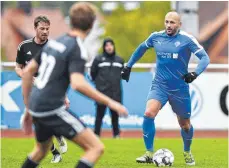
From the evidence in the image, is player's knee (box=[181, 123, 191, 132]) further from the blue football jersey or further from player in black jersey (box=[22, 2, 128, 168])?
player in black jersey (box=[22, 2, 128, 168])

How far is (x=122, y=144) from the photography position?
1795 centimetres

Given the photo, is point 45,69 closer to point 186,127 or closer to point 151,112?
point 151,112

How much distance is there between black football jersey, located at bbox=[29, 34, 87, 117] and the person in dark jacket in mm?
10044

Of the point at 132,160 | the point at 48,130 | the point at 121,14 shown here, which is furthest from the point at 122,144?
the point at 121,14

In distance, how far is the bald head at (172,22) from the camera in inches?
514

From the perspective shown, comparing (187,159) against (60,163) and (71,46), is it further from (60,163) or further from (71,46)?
(71,46)

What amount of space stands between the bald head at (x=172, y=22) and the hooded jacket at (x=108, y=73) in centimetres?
589

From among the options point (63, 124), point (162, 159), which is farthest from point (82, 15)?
point (162, 159)

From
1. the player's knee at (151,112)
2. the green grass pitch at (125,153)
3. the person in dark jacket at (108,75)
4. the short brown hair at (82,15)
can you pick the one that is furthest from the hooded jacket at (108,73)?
the short brown hair at (82,15)

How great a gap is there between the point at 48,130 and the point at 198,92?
1250 centimetres

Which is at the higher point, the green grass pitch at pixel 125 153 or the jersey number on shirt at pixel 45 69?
the jersey number on shirt at pixel 45 69

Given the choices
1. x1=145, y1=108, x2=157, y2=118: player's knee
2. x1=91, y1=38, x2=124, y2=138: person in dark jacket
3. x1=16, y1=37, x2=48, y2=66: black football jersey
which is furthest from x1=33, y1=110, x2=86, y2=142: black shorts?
x1=91, y1=38, x2=124, y2=138: person in dark jacket

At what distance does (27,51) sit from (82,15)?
4407 mm

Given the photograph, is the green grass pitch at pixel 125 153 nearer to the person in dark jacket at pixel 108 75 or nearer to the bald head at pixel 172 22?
the person in dark jacket at pixel 108 75
